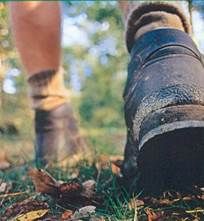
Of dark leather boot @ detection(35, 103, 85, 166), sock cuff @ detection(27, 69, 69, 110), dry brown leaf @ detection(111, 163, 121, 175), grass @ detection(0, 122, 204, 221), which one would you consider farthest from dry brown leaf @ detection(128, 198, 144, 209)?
sock cuff @ detection(27, 69, 69, 110)

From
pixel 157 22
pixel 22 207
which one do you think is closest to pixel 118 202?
pixel 22 207

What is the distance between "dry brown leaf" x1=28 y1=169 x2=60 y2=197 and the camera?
118cm

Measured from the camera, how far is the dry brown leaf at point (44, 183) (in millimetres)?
1184

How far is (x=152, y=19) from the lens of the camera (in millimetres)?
1446

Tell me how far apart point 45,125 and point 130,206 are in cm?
107

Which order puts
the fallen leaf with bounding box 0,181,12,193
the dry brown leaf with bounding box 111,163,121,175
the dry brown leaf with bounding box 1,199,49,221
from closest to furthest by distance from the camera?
1. the dry brown leaf with bounding box 1,199,49,221
2. the fallen leaf with bounding box 0,181,12,193
3. the dry brown leaf with bounding box 111,163,121,175

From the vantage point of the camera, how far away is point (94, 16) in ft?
7.53

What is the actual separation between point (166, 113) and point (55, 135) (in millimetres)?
1115

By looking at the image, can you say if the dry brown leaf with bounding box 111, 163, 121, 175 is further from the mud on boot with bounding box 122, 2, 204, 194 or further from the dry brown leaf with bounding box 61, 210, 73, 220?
the dry brown leaf with bounding box 61, 210, 73, 220

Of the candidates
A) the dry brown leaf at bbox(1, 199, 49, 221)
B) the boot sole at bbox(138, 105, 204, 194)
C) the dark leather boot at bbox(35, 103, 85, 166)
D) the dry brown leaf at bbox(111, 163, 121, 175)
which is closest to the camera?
the boot sole at bbox(138, 105, 204, 194)

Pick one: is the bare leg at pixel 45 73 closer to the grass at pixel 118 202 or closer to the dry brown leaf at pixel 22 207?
the grass at pixel 118 202

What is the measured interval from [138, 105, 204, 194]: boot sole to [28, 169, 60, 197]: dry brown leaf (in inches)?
8.4

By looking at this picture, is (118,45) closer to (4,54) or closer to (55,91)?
(55,91)

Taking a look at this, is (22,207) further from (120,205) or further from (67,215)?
(120,205)
